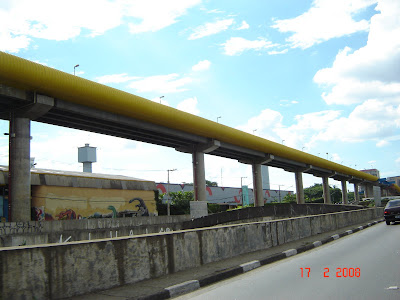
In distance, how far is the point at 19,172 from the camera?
2588cm

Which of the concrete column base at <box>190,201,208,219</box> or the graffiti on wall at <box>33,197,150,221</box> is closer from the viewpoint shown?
the graffiti on wall at <box>33,197,150,221</box>

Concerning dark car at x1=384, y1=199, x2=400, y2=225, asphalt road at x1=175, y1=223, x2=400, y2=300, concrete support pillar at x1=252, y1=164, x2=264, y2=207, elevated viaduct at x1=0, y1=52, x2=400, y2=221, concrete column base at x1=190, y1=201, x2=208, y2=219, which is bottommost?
asphalt road at x1=175, y1=223, x2=400, y2=300

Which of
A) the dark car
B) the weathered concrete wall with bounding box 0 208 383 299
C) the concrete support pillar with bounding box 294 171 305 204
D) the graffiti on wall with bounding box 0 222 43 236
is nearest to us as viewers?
the weathered concrete wall with bounding box 0 208 383 299

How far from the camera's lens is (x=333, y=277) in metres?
7.82

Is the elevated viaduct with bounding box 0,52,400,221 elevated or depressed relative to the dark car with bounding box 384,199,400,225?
elevated

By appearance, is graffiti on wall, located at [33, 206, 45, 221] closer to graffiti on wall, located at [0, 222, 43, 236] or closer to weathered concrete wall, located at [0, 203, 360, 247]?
weathered concrete wall, located at [0, 203, 360, 247]

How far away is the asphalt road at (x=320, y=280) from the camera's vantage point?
6449mm

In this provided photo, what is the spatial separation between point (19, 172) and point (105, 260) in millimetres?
21415

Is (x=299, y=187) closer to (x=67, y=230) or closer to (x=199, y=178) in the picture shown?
(x=199, y=178)

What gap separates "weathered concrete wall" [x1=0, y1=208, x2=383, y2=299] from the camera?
569 centimetres

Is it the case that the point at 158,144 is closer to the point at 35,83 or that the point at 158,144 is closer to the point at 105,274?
the point at 35,83

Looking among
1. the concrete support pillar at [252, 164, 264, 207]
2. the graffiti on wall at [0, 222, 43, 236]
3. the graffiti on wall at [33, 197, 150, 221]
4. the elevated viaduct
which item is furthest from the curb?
the concrete support pillar at [252, 164, 264, 207]

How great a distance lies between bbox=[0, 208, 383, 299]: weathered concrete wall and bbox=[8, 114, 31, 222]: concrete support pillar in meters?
18.5
